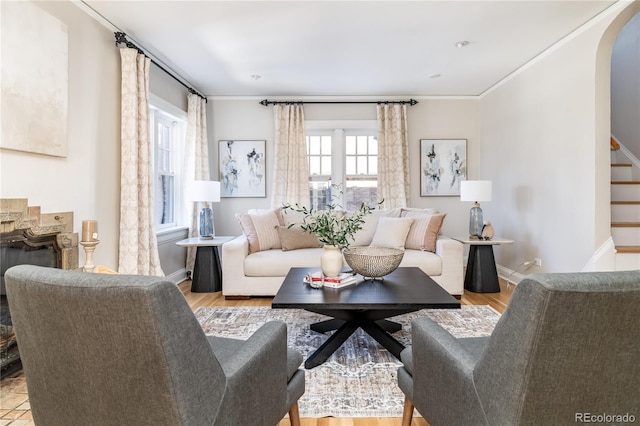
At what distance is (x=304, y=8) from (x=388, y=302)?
2.31 metres

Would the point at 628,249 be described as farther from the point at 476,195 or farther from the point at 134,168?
the point at 134,168

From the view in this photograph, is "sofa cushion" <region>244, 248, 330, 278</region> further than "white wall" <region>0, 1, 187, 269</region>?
Yes

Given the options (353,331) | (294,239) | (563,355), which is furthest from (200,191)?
(563,355)

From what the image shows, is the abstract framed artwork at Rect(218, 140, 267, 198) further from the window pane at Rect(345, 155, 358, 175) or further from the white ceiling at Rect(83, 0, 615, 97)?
the window pane at Rect(345, 155, 358, 175)

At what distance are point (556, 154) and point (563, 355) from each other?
3.41m

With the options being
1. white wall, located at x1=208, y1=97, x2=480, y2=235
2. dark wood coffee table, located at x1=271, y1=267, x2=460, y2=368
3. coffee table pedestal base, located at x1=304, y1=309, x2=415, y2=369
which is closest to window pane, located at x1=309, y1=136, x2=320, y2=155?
white wall, located at x1=208, y1=97, x2=480, y2=235

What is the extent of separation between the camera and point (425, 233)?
3.91 meters

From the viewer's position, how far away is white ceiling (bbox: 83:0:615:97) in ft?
9.20

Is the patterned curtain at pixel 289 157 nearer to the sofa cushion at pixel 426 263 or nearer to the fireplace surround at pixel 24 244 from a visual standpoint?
the sofa cushion at pixel 426 263

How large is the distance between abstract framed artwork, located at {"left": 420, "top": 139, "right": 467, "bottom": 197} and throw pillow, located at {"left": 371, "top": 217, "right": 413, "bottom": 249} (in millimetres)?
1577

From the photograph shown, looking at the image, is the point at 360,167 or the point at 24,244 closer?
the point at 24,244

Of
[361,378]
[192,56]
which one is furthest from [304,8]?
[361,378]

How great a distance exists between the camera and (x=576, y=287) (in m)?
0.82

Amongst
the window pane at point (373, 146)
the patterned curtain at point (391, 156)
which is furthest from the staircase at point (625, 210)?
the window pane at point (373, 146)
